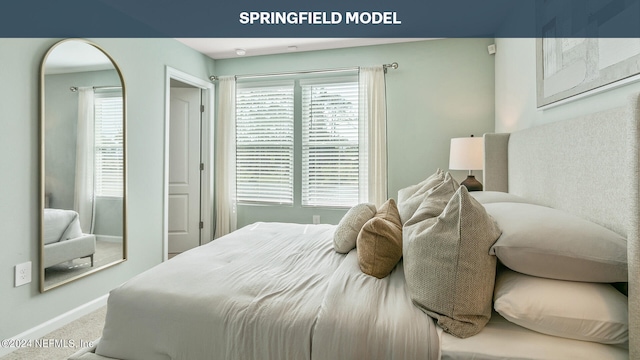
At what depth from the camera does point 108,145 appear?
2.81m

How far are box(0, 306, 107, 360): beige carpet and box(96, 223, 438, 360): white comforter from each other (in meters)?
1.07

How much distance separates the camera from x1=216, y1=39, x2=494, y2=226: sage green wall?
3459mm

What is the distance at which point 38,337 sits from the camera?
221cm

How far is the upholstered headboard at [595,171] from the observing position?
955 mm

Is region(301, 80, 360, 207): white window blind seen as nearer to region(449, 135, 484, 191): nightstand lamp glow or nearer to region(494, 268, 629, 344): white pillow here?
region(449, 135, 484, 191): nightstand lamp glow

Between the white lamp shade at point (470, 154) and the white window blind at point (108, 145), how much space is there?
3135 mm

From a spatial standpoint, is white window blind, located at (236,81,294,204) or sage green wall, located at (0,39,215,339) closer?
sage green wall, located at (0,39,215,339)

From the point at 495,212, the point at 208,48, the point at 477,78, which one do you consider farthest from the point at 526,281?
the point at 208,48

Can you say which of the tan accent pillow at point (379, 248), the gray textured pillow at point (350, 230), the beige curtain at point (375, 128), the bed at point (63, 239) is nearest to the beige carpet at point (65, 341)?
the bed at point (63, 239)
